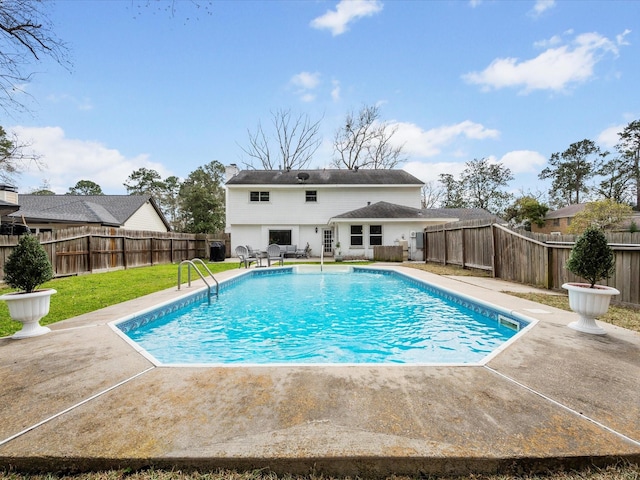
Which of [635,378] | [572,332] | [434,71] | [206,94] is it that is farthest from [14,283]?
[434,71]

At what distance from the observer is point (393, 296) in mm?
8500

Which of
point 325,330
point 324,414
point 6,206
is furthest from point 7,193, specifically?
point 324,414

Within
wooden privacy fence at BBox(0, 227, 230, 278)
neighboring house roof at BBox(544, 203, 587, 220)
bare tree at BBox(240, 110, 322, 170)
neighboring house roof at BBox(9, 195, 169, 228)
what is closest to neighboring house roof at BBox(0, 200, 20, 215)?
wooden privacy fence at BBox(0, 227, 230, 278)

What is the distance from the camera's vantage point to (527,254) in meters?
8.67

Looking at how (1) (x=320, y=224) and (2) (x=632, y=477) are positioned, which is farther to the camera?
(1) (x=320, y=224)

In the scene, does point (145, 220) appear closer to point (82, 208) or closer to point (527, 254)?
point (82, 208)

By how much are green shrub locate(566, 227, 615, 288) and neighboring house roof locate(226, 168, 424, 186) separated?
1796 cm

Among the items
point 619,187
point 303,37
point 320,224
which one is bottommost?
point 320,224

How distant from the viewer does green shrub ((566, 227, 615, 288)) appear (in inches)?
163

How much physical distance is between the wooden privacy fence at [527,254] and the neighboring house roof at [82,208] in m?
21.3

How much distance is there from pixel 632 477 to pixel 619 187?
50446mm

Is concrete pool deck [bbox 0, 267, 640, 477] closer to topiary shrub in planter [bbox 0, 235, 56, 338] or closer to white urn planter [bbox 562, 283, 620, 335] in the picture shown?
white urn planter [bbox 562, 283, 620, 335]

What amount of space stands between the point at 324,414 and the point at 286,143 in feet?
107

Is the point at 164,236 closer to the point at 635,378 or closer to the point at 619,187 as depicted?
the point at 635,378
